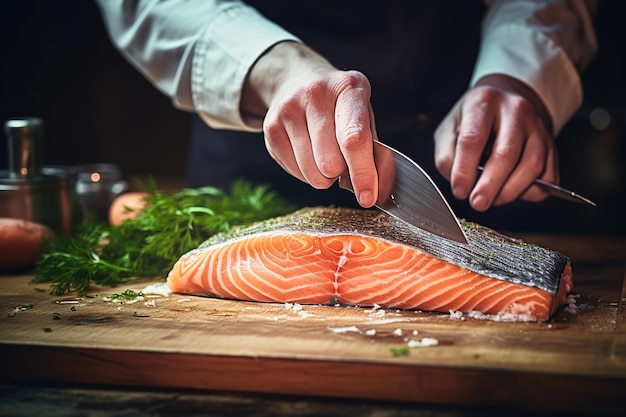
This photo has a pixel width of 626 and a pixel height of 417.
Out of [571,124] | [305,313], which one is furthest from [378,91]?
[571,124]

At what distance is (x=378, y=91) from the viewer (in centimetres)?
342

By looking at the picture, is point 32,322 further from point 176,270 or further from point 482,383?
point 482,383

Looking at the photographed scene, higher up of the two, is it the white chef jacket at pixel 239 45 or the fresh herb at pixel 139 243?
the white chef jacket at pixel 239 45

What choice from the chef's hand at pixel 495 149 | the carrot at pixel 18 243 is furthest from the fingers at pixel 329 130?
the carrot at pixel 18 243

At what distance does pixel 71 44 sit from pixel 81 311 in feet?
14.2

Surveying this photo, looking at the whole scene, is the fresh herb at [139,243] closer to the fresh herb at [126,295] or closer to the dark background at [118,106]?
the fresh herb at [126,295]

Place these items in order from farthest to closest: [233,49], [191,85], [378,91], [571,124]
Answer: [571,124] < [378,91] < [191,85] < [233,49]

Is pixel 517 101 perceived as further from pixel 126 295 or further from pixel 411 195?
pixel 126 295

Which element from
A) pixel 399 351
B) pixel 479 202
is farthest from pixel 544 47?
pixel 399 351

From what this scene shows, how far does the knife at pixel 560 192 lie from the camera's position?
A: 2520 millimetres

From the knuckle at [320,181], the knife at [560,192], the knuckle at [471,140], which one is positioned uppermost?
the knuckle at [471,140]

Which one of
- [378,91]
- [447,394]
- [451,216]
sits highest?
[378,91]

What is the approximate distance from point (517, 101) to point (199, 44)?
1.20 metres

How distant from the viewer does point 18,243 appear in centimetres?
271
